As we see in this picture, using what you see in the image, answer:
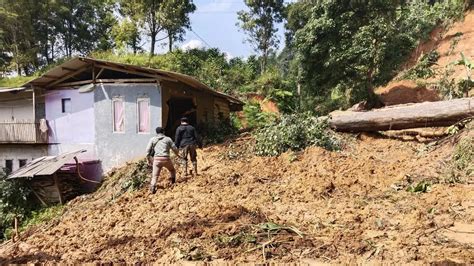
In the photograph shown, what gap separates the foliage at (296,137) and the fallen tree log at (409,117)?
2.77ft

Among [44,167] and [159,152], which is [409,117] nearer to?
[159,152]

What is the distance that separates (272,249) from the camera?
18.7 ft

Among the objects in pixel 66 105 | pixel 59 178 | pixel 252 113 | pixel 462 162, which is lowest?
pixel 59 178

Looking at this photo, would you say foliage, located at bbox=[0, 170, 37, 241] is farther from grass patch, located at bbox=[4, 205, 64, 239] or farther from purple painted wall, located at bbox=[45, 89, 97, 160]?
purple painted wall, located at bbox=[45, 89, 97, 160]

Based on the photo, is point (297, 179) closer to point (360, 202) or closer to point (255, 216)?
point (360, 202)

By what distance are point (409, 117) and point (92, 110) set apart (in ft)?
37.6

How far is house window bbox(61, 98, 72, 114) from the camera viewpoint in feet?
52.8

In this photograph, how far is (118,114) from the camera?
15195 millimetres

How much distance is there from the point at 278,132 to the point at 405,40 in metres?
8.66

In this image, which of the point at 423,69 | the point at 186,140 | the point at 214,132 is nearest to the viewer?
the point at 186,140

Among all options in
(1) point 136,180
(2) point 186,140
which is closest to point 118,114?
(1) point 136,180

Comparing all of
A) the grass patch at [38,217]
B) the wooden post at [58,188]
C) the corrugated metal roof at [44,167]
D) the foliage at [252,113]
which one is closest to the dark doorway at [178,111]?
the corrugated metal roof at [44,167]

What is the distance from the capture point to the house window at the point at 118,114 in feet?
49.6

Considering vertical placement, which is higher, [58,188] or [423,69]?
[423,69]
